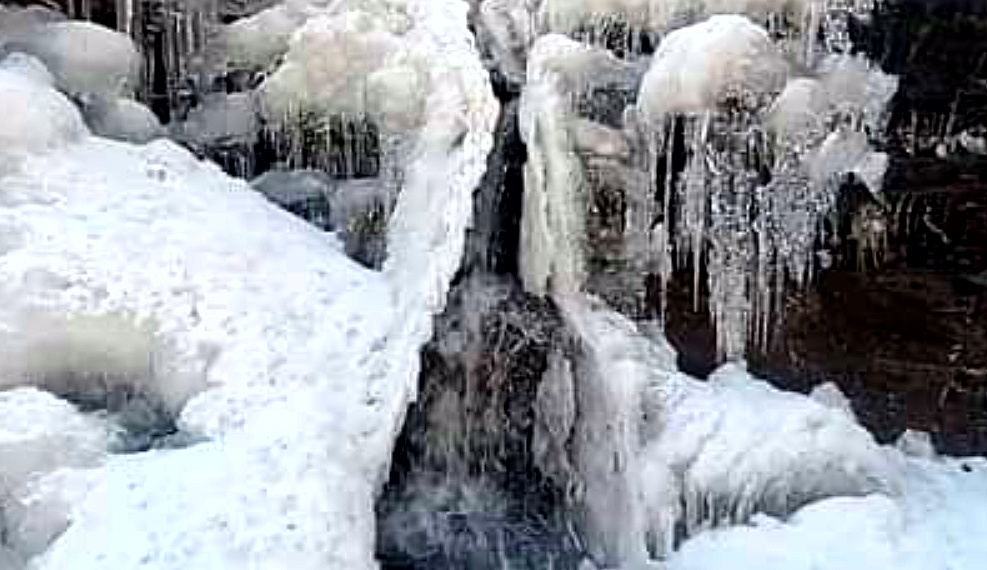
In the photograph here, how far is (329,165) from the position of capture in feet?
20.0

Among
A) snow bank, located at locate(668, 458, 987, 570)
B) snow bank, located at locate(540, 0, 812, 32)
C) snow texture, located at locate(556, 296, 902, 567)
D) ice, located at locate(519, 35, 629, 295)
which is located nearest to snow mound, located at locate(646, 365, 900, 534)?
snow texture, located at locate(556, 296, 902, 567)

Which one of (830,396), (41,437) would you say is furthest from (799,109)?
(41,437)

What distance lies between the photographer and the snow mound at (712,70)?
5.39m

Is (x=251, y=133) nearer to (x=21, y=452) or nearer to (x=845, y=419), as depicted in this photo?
(x=21, y=452)

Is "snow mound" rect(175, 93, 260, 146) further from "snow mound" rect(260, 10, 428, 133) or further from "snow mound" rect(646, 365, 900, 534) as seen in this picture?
"snow mound" rect(646, 365, 900, 534)

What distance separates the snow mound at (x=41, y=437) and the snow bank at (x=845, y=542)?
1.82 m

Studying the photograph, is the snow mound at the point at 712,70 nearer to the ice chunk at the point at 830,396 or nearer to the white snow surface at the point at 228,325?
the white snow surface at the point at 228,325

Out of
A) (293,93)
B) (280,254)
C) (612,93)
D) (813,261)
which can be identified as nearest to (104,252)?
(280,254)

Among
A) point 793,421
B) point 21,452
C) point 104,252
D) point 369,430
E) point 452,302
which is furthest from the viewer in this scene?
point 452,302

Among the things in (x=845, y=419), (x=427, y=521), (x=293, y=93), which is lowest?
(x=427, y=521)

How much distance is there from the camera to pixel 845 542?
187 inches

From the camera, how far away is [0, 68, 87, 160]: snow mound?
5148 millimetres

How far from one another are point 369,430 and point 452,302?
126 cm

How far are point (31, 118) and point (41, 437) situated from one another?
4.70 feet
